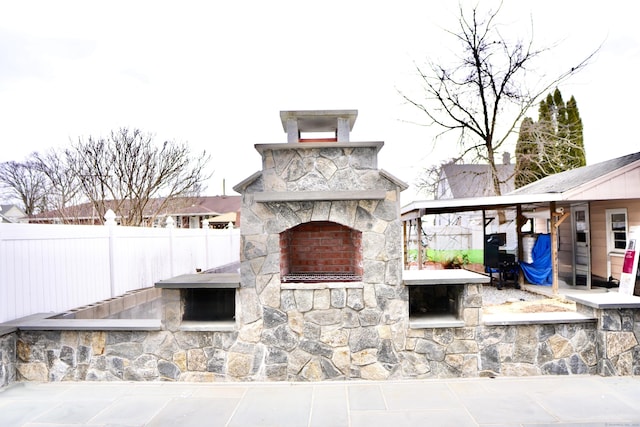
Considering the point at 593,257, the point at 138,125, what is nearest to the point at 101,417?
the point at 593,257

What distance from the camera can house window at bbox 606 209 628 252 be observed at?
9.25 meters

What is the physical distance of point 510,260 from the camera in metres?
10.4

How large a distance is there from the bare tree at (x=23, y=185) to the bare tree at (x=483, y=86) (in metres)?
21.9

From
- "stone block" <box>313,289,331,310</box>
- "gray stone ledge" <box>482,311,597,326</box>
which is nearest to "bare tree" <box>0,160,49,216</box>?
"stone block" <box>313,289,331,310</box>

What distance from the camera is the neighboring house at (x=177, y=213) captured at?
18.1 meters

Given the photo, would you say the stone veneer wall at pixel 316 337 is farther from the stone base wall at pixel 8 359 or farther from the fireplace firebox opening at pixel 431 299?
the fireplace firebox opening at pixel 431 299

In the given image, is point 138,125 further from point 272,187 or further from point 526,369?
point 526,369

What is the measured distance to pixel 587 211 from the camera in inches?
395

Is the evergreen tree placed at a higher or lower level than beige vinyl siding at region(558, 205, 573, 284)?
higher

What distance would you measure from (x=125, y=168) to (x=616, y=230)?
51.5 feet

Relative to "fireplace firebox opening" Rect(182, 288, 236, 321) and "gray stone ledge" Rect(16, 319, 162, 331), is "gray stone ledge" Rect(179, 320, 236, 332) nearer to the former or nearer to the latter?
"gray stone ledge" Rect(16, 319, 162, 331)

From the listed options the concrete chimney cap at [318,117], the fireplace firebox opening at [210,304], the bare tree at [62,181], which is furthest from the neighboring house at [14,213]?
the concrete chimney cap at [318,117]

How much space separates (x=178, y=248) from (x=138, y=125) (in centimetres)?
857

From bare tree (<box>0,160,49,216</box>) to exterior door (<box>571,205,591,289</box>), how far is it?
85.3ft
